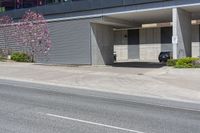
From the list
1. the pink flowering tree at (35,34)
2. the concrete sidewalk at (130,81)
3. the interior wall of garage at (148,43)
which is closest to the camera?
the concrete sidewalk at (130,81)

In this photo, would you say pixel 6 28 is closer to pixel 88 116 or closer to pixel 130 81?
pixel 130 81

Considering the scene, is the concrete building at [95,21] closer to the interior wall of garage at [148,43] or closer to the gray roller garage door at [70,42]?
the gray roller garage door at [70,42]

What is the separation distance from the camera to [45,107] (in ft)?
42.6

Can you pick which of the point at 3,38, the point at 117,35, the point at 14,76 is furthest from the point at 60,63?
the point at 117,35

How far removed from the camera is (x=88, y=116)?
11.5 m

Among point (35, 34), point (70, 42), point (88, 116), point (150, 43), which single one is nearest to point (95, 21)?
point (70, 42)

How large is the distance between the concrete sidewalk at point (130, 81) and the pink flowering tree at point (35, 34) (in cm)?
761

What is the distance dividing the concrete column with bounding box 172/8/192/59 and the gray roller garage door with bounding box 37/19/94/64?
24.3 ft

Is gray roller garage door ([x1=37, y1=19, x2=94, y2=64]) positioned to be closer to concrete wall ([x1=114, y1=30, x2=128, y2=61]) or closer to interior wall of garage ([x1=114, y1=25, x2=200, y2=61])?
interior wall of garage ([x1=114, y1=25, x2=200, y2=61])

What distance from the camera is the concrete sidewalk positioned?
18.6 m

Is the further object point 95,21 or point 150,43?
point 150,43

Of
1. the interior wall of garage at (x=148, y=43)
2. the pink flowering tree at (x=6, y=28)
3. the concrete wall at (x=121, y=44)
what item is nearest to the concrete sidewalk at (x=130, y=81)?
the pink flowering tree at (x=6, y=28)

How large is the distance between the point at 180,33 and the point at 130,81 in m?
9.38

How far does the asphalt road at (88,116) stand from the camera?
978 cm
